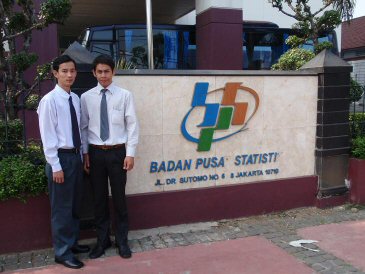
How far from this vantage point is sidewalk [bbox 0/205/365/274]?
366cm

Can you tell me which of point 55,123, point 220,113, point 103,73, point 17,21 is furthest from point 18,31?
point 220,113

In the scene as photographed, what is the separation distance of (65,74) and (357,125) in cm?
416

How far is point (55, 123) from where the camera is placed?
11.5 ft

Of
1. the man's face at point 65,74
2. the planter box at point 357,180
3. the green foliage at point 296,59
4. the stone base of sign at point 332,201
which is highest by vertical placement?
the green foliage at point 296,59

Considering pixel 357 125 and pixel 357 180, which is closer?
pixel 357 180

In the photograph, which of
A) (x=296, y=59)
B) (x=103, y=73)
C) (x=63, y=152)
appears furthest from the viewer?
(x=296, y=59)

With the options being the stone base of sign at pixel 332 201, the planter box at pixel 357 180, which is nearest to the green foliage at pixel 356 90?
the planter box at pixel 357 180

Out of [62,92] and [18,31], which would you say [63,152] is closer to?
[62,92]

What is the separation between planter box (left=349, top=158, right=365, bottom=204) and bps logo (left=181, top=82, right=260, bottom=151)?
65.4 inches

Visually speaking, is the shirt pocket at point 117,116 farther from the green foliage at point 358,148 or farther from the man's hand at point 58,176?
the green foliage at point 358,148

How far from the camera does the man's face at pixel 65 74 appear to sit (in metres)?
3.58

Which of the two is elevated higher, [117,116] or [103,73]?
[103,73]

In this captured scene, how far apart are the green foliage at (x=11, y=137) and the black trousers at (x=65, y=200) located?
89 cm

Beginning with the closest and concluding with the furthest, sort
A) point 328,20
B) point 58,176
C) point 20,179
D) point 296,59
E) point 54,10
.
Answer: point 58,176 → point 20,179 → point 54,10 → point 296,59 → point 328,20
